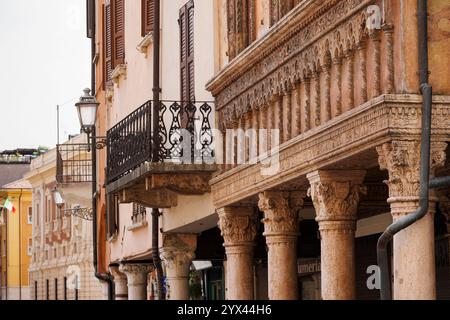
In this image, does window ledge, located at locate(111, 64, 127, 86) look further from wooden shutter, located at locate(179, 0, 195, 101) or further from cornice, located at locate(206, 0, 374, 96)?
cornice, located at locate(206, 0, 374, 96)

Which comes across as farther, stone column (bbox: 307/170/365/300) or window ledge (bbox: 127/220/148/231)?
window ledge (bbox: 127/220/148/231)

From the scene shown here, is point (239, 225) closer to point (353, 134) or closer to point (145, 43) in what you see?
point (353, 134)

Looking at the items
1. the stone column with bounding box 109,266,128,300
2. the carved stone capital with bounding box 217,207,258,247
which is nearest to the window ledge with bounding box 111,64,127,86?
the stone column with bounding box 109,266,128,300

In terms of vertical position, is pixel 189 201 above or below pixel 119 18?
below

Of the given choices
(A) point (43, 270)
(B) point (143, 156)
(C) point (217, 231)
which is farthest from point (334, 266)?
(A) point (43, 270)

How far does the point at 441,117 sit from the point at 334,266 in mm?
3488

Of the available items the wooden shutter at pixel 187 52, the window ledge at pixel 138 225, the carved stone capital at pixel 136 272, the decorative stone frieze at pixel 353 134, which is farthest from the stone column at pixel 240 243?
the carved stone capital at pixel 136 272

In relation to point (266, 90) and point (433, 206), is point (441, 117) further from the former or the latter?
point (266, 90)

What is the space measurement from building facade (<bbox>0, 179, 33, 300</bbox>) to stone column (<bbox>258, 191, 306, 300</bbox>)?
85912 mm

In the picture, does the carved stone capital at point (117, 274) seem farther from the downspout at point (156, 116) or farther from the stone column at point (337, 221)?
the stone column at point (337, 221)

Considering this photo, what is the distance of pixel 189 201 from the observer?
27.6 meters

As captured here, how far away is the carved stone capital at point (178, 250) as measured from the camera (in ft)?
98.4

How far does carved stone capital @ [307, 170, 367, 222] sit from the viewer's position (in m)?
18.5
